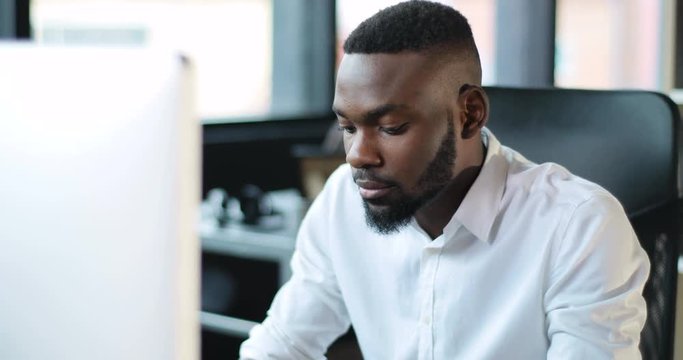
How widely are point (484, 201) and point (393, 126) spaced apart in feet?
0.52

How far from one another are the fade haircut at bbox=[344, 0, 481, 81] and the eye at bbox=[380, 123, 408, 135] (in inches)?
3.4

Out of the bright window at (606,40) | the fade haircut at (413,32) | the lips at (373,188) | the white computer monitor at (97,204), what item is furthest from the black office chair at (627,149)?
the bright window at (606,40)

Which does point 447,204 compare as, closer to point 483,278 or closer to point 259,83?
point 483,278

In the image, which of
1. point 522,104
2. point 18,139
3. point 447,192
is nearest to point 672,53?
point 522,104

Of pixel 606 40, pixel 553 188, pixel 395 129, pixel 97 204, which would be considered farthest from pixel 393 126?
pixel 606 40

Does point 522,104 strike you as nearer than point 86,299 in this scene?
No

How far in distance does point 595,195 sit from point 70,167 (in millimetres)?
705

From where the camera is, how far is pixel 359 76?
117cm

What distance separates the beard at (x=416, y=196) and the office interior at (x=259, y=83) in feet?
2.17

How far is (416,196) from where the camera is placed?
3.91 feet

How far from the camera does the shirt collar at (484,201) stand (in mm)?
1215

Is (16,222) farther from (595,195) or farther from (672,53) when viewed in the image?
(672,53)

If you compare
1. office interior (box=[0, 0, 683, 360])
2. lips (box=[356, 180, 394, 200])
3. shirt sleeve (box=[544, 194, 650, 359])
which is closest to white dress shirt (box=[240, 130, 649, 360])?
shirt sleeve (box=[544, 194, 650, 359])

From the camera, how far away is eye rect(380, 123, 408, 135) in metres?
1.16
